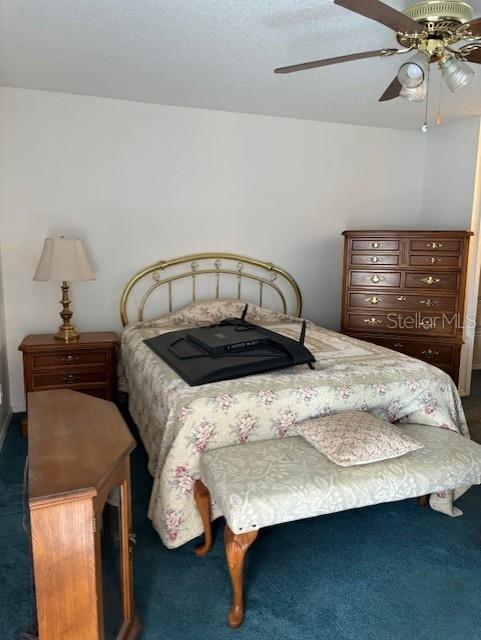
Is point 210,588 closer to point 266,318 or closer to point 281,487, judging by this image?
point 281,487

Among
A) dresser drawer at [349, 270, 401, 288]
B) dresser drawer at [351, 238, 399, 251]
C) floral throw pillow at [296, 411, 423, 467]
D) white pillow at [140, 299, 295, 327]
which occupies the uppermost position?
dresser drawer at [351, 238, 399, 251]

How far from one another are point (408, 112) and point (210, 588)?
11.9 feet

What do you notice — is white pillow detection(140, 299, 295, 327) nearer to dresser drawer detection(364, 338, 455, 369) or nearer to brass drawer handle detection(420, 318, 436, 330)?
dresser drawer detection(364, 338, 455, 369)

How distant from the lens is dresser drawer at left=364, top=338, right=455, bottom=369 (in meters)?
3.74

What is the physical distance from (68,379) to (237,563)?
205 centimetres

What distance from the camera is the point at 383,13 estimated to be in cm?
162

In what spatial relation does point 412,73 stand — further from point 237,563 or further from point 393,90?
point 237,563

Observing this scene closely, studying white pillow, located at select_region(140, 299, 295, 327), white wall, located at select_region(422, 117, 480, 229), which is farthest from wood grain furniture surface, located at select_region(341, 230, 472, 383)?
white pillow, located at select_region(140, 299, 295, 327)

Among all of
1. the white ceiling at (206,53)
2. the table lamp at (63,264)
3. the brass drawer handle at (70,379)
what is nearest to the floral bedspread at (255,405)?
the brass drawer handle at (70,379)

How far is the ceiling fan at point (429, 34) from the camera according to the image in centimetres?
167

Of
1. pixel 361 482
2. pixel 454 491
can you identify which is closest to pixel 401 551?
pixel 454 491

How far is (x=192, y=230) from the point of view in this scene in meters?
3.88

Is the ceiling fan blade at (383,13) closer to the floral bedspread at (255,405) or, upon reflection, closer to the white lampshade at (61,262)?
the floral bedspread at (255,405)

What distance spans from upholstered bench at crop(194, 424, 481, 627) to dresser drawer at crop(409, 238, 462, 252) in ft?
6.52
